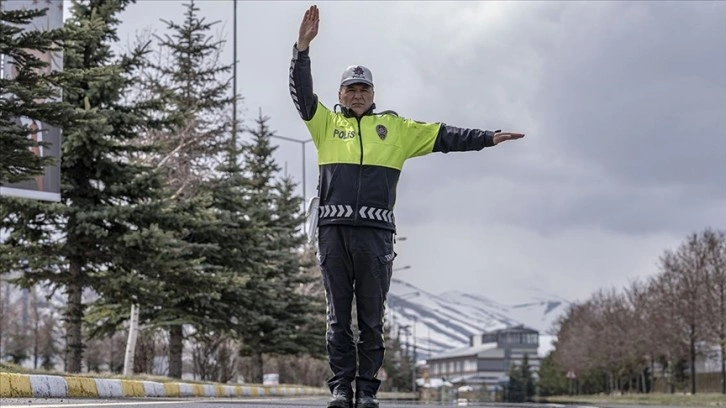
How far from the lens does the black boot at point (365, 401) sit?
6.59 metres

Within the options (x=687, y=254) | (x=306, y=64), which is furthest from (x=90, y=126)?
(x=687, y=254)

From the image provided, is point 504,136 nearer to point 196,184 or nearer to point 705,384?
point 196,184

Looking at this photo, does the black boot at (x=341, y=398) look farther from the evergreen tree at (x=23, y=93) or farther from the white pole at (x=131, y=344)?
the white pole at (x=131, y=344)

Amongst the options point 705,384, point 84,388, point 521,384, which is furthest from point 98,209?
point 521,384

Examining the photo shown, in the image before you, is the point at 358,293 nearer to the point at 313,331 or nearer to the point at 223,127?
the point at 223,127

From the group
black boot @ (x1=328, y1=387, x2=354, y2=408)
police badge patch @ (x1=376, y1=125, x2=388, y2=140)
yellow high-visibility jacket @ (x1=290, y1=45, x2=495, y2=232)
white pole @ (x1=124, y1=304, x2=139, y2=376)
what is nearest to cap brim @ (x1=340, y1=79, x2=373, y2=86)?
yellow high-visibility jacket @ (x1=290, y1=45, x2=495, y2=232)

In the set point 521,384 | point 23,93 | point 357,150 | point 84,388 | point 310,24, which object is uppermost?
point 23,93

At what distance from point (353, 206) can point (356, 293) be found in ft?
2.00

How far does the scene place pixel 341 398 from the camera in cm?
655

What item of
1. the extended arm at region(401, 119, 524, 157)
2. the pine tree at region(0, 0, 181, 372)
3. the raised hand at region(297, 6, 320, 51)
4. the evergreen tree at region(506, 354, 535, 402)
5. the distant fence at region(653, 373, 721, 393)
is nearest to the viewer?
the raised hand at region(297, 6, 320, 51)

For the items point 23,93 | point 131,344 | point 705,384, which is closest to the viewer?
point 23,93

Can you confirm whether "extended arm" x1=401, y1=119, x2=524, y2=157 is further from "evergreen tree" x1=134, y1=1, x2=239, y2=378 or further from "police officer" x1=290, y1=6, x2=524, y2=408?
"evergreen tree" x1=134, y1=1, x2=239, y2=378

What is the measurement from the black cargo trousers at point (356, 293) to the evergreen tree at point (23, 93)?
433 inches

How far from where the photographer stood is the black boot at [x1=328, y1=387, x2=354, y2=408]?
6.50 metres
